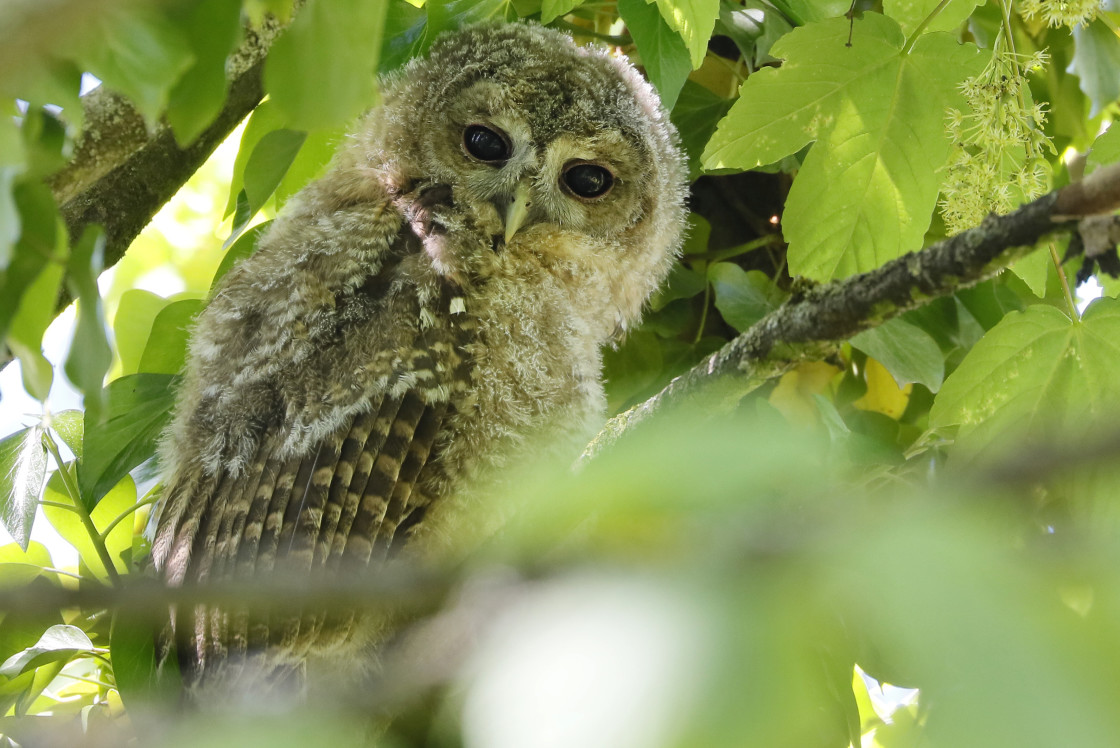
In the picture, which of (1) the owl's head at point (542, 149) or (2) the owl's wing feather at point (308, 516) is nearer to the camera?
(2) the owl's wing feather at point (308, 516)

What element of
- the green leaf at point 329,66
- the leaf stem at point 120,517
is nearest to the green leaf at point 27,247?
the green leaf at point 329,66

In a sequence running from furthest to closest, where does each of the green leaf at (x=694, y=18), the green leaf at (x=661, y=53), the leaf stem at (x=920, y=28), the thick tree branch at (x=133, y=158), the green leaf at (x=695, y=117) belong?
the green leaf at (x=695, y=117) → the thick tree branch at (x=133, y=158) → the green leaf at (x=661, y=53) → the leaf stem at (x=920, y=28) → the green leaf at (x=694, y=18)

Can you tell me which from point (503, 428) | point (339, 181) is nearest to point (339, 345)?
point (503, 428)

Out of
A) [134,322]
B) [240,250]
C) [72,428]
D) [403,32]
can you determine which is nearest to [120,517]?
[72,428]

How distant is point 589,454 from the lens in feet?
3.62

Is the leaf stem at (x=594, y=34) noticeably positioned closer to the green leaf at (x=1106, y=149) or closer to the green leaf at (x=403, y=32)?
the green leaf at (x=403, y=32)

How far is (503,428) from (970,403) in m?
0.71

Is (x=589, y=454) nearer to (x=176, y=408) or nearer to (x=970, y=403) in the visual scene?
(x=970, y=403)

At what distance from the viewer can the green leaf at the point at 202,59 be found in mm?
615

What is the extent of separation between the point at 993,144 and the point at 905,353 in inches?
20.8

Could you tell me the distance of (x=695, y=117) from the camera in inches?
82.6

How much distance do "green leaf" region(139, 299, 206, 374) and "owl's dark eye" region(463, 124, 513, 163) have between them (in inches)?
23.9

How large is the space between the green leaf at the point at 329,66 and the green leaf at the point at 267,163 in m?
0.93

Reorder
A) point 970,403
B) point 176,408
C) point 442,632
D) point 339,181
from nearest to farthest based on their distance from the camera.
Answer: point 442,632, point 970,403, point 176,408, point 339,181
